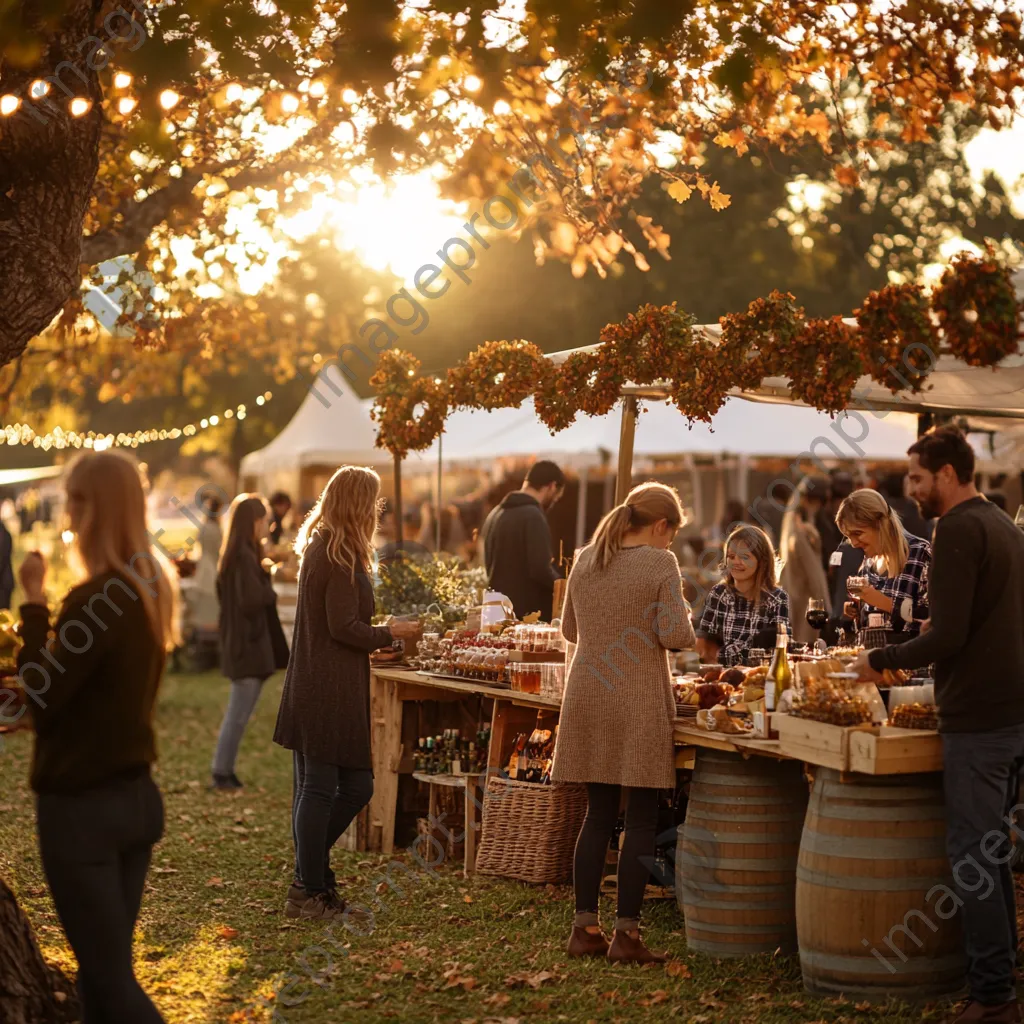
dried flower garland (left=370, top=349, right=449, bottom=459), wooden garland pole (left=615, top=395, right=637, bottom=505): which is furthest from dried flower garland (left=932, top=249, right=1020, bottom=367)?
dried flower garland (left=370, top=349, right=449, bottom=459)

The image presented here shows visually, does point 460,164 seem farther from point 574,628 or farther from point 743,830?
point 743,830

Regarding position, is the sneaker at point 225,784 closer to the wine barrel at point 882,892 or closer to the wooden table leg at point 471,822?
the wooden table leg at point 471,822

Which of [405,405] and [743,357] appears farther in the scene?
[405,405]

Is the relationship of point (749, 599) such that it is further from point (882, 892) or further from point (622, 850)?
point (882, 892)

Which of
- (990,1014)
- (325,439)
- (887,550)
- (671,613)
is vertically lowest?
(990,1014)

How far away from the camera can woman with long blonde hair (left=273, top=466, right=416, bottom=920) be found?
580cm

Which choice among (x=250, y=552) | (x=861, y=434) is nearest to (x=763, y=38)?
(x=250, y=552)

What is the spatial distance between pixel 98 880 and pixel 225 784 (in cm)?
617

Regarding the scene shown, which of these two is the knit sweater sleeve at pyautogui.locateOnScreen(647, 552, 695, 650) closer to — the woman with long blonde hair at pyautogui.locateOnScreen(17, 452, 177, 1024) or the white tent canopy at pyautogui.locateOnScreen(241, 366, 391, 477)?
the woman with long blonde hair at pyautogui.locateOnScreen(17, 452, 177, 1024)

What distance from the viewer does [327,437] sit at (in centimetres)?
2041

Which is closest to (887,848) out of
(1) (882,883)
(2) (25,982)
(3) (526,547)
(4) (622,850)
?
(1) (882,883)

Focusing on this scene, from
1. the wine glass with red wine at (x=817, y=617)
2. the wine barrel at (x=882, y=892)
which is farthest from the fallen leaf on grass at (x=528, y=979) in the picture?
the wine glass with red wine at (x=817, y=617)

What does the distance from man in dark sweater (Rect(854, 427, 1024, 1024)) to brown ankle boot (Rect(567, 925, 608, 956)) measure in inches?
57.8

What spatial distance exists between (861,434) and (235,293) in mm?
8561
